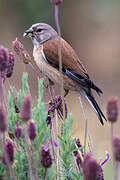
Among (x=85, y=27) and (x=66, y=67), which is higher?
(x=85, y=27)


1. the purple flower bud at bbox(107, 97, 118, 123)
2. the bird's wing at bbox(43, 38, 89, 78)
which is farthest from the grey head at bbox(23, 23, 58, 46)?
the purple flower bud at bbox(107, 97, 118, 123)

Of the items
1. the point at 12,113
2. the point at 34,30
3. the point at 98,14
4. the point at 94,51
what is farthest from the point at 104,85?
the point at 12,113

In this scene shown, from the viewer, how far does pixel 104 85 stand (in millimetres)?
8555

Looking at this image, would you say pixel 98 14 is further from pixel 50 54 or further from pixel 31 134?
pixel 31 134

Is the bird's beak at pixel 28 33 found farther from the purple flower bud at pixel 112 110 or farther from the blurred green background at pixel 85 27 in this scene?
the blurred green background at pixel 85 27

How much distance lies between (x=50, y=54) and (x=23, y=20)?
6.09 meters

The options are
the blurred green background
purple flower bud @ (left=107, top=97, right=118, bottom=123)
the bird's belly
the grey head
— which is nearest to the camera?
purple flower bud @ (left=107, top=97, right=118, bottom=123)

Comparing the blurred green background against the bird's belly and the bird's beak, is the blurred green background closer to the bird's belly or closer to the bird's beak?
the bird's beak

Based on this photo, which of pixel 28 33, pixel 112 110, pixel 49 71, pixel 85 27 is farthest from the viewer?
pixel 85 27

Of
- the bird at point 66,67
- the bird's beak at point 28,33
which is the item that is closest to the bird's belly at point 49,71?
the bird at point 66,67

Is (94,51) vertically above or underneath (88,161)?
above

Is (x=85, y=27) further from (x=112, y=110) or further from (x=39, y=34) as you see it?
(x=112, y=110)

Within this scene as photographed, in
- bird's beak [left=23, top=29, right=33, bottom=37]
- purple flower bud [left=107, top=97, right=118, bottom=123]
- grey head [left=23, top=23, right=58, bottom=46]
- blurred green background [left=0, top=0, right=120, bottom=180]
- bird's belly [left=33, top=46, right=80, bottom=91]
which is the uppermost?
blurred green background [left=0, top=0, right=120, bottom=180]

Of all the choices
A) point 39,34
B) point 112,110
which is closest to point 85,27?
point 39,34
